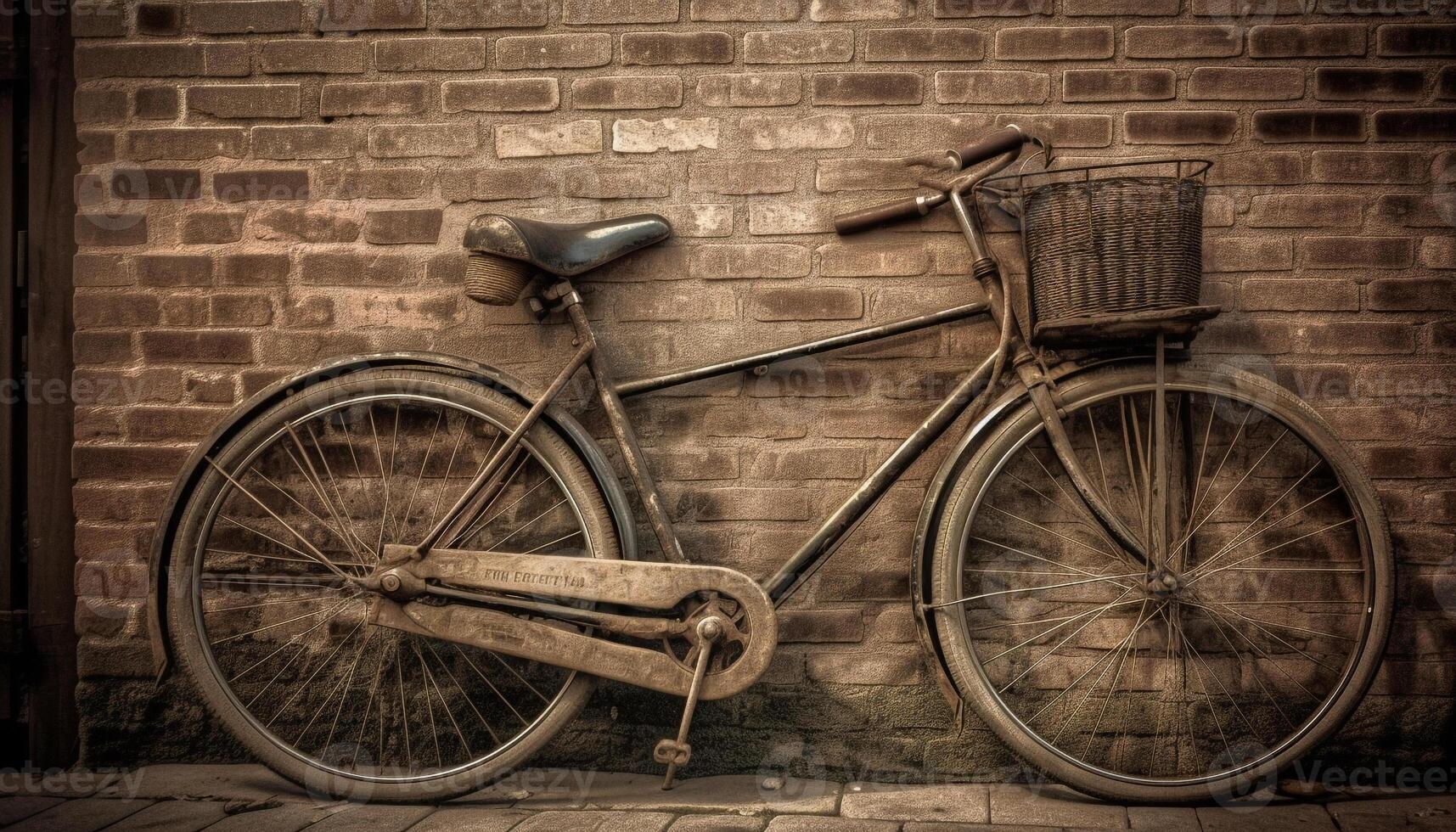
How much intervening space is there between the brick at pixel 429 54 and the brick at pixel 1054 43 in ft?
4.64

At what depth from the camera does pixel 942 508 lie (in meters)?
2.41

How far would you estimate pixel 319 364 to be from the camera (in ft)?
8.17

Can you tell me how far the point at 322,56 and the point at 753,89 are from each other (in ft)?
3.90

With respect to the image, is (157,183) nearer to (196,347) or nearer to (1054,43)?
(196,347)

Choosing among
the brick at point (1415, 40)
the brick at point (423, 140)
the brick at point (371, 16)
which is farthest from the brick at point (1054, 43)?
the brick at point (371, 16)

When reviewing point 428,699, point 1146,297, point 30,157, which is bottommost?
point 428,699

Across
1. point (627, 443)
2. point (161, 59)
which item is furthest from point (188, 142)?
point (627, 443)

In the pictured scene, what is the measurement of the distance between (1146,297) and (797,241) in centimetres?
89

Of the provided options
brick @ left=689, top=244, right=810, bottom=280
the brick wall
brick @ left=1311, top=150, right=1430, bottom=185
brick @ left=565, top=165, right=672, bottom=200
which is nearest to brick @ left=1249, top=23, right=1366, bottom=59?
the brick wall

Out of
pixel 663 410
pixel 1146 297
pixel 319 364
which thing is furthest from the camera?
pixel 663 410

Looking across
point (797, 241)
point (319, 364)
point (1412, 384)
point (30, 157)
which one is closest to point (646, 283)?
point (797, 241)

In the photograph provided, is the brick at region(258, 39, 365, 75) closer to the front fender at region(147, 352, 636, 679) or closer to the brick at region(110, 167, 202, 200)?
the brick at region(110, 167, 202, 200)

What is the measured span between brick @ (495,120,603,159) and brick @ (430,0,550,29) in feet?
0.91

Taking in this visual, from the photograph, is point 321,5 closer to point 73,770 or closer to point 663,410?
point 663,410
